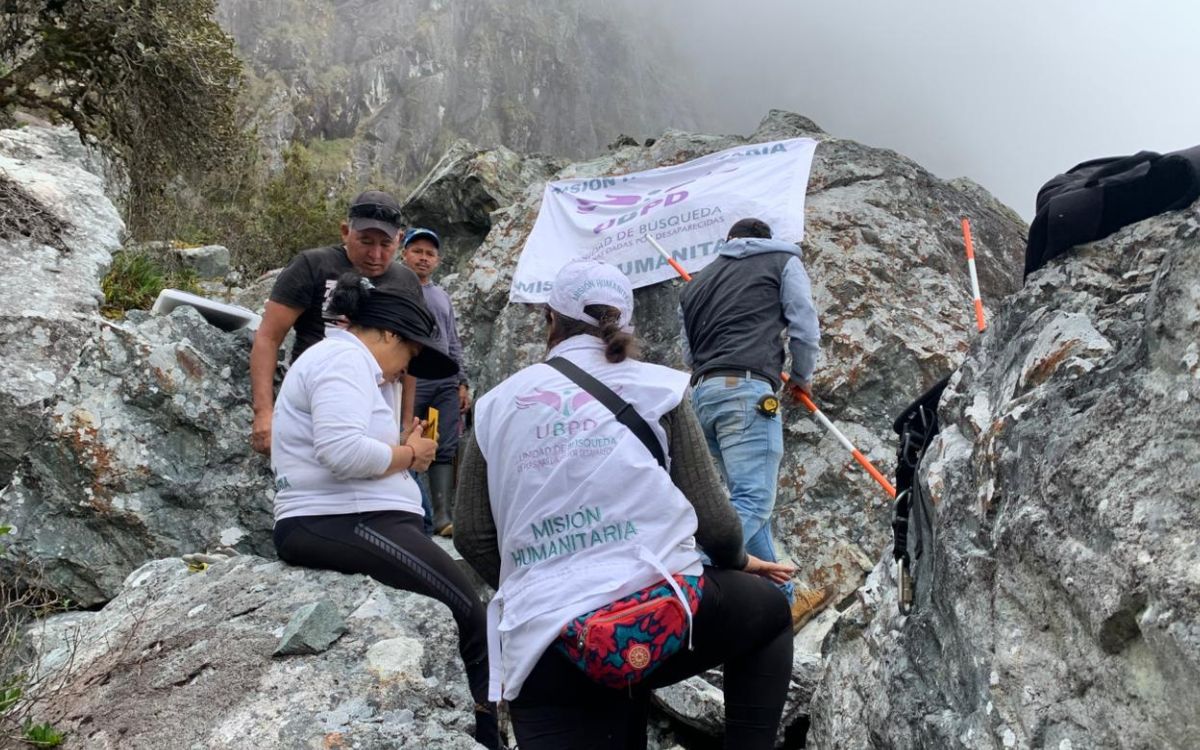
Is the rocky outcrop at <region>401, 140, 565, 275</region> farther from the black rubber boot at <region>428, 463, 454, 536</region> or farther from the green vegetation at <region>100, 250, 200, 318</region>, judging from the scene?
the black rubber boot at <region>428, 463, 454, 536</region>

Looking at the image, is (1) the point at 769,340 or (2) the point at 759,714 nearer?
(2) the point at 759,714

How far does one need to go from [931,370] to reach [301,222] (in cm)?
1248

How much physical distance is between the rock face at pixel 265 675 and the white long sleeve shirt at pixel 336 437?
11.6 inches

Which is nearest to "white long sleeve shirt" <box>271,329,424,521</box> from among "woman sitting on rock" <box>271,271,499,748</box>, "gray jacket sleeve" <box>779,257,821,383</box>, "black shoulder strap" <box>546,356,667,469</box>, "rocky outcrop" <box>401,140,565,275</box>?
"woman sitting on rock" <box>271,271,499,748</box>

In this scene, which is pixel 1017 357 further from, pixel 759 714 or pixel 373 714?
pixel 373 714

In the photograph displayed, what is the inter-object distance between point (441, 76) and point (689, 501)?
82.4m

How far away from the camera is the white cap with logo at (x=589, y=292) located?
250 centimetres

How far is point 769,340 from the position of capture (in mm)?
4512

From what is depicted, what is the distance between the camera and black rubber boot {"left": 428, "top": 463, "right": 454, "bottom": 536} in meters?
5.49

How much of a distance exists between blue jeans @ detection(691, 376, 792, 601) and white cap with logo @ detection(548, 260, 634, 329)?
5.97 feet

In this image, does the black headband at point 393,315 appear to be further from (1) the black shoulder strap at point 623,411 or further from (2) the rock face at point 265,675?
(1) the black shoulder strap at point 623,411

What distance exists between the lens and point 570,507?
2254 mm

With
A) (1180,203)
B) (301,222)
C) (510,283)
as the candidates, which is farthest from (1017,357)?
(301,222)

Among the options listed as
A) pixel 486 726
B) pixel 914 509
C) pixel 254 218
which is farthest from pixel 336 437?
pixel 254 218
